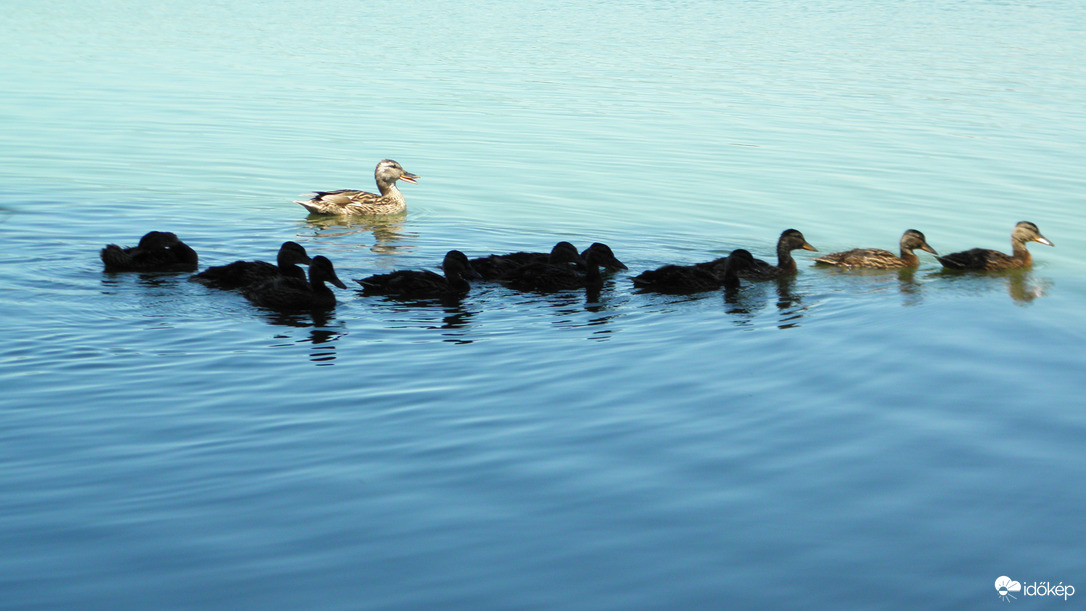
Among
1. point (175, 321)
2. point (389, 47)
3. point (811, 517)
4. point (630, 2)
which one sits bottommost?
point (811, 517)

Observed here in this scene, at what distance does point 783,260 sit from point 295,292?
17.7 feet

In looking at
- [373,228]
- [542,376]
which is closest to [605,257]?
[542,376]

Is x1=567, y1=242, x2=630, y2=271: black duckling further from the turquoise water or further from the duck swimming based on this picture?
the duck swimming

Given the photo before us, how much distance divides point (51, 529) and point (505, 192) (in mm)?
11686

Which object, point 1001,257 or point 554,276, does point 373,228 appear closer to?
point 554,276

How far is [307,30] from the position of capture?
1409 inches

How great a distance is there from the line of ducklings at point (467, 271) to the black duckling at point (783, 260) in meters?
0.01

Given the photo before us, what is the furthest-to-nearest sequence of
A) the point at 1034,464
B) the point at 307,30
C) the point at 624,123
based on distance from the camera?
the point at 307,30 < the point at 624,123 < the point at 1034,464

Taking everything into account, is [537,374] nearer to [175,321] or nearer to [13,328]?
[175,321]

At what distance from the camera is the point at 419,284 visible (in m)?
11.3

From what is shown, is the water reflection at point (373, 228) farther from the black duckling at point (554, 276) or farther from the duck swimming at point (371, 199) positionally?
the black duckling at point (554, 276)

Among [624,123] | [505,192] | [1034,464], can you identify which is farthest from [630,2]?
[1034,464]

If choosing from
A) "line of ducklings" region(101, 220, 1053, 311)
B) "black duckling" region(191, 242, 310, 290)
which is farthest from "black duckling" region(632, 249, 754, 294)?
"black duckling" region(191, 242, 310, 290)

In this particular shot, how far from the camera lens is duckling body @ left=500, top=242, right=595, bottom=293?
11.6m
